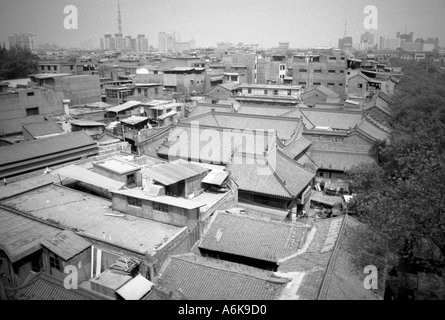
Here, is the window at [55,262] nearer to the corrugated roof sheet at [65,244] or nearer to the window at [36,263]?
the corrugated roof sheet at [65,244]

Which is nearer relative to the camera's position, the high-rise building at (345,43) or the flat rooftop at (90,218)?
the flat rooftop at (90,218)

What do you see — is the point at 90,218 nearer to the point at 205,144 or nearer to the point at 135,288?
the point at 135,288

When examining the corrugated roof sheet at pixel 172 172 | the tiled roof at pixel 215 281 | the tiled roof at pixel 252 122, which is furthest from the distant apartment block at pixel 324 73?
the tiled roof at pixel 215 281

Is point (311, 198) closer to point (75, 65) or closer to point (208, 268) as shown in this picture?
point (208, 268)

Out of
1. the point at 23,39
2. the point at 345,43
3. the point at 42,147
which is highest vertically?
the point at 345,43

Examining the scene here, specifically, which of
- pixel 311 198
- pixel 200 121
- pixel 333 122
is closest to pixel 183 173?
pixel 311 198

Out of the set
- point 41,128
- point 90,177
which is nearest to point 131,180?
point 90,177

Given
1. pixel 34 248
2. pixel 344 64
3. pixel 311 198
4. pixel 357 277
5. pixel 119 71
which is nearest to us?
pixel 357 277
